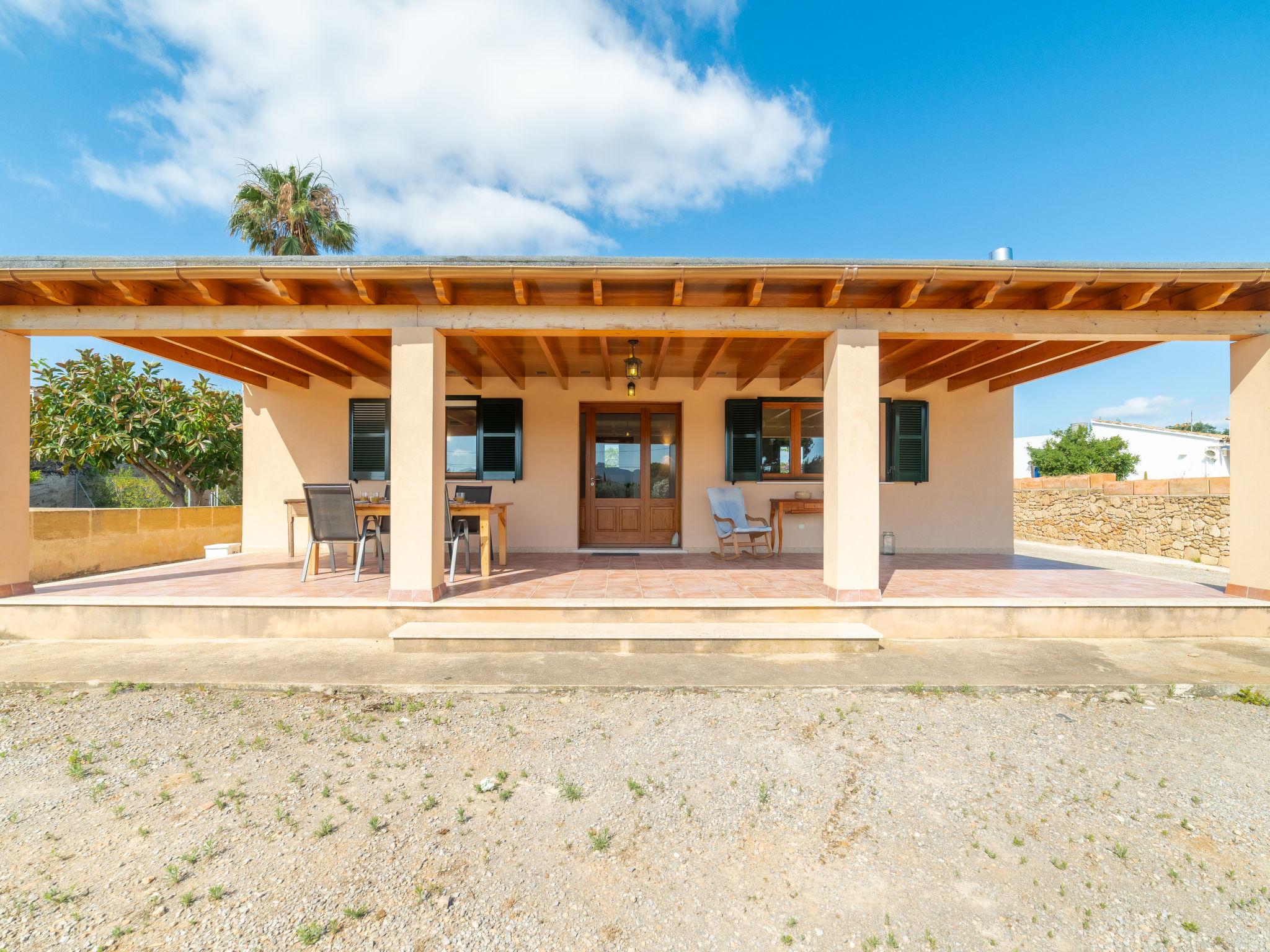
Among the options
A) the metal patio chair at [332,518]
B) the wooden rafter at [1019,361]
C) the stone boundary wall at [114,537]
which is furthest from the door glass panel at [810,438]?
the stone boundary wall at [114,537]

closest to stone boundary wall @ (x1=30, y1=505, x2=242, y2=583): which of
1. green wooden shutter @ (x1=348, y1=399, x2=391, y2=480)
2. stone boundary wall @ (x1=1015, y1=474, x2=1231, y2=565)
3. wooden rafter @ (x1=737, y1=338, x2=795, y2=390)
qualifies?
green wooden shutter @ (x1=348, y1=399, x2=391, y2=480)

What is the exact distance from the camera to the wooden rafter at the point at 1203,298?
161 inches

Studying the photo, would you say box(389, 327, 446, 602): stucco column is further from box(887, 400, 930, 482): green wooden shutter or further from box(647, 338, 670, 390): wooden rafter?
box(887, 400, 930, 482): green wooden shutter

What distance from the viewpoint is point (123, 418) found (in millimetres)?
8383

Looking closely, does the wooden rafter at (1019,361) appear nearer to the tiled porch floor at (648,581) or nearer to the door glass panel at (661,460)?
the tiled porch floor at (648,581)

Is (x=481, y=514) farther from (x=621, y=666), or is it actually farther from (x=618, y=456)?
(x=618, y=456)

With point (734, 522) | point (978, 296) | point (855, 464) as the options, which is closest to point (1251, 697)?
point (855, 464)

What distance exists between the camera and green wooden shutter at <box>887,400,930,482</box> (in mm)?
7598

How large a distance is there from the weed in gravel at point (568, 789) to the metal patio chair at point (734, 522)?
15.4ft

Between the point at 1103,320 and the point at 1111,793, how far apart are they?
3.77 m

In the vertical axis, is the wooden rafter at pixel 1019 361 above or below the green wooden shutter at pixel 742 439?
above

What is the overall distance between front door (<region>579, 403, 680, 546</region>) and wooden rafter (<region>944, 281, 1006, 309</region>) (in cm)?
398

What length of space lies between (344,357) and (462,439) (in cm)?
182

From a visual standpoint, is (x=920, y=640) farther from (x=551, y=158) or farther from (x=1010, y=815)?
(x=551, y=158)
